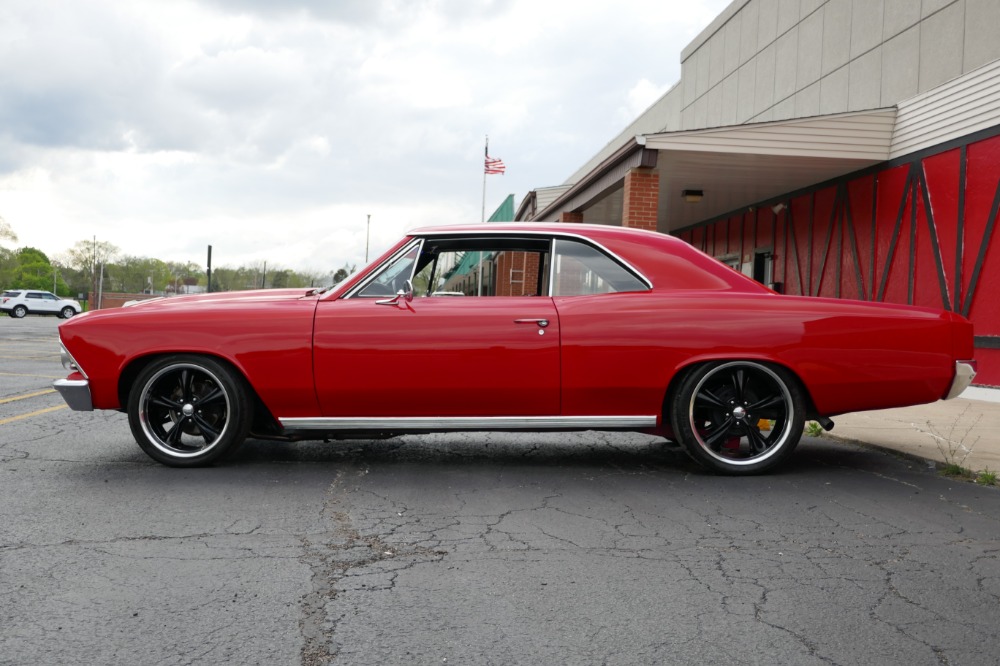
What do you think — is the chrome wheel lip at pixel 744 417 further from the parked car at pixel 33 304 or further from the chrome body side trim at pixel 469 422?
the parked car at pixel 33 304

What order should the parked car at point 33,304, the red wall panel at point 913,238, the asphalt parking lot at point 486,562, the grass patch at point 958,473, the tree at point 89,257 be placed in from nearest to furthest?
the asphalt parking lot at point 486,562 → the grass patch at point 958,473 → the red wall panel at point 913,238 → the parked car at point 33,304 → the tree at point 89,257

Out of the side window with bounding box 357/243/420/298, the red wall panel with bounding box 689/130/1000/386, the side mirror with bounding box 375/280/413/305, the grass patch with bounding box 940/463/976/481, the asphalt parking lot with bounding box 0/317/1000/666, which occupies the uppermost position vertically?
the red wall panel with bounding box 689/130/1000/386

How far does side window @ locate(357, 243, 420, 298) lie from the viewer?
5223 millimetres

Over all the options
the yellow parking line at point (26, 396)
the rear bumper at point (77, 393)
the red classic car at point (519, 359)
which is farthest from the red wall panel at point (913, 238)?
the yellow parking line at point (26, 396)

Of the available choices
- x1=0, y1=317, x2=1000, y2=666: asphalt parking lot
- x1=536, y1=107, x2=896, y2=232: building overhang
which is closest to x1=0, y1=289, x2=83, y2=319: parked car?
x1=536, y1=107, x2=896, y2=232: building overhang

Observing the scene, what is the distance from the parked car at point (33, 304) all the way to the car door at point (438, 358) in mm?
47470

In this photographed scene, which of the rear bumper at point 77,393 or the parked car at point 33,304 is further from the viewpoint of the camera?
the parked car at point 33,304

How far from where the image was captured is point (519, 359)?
198 inches

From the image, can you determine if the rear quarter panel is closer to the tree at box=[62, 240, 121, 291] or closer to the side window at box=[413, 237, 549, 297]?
the side window at box=[413, 237, 549, 297]

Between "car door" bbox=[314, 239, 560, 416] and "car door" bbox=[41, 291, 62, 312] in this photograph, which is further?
"car door" bbox=[41, 291, 62, 312]

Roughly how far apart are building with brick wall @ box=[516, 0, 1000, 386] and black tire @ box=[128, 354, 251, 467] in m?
8.65

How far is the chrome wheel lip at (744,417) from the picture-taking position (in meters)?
Result: 5.11

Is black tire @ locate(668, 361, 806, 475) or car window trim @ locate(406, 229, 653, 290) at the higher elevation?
car window trim @ locate(406, 229, 653, 290)

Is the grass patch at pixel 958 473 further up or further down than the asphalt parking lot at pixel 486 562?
→ further up
